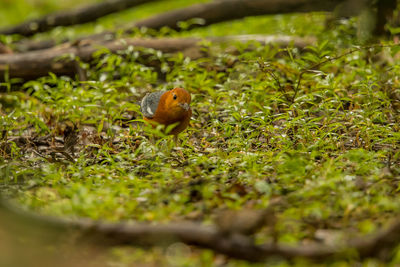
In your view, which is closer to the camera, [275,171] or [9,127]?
[275,171]

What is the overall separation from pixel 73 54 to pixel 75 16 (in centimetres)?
272

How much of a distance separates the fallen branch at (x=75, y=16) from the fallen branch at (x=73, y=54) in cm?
220

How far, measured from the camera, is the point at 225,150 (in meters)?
4.21

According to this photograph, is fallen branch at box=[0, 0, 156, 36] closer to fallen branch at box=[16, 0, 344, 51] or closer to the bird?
fallen branch at box=[16, 0, 344, 51]

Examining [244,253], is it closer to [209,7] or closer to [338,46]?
[338,46]

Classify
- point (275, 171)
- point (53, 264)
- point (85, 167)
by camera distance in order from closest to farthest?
point (53, 264) < point (275, 171) < point (85, 167)

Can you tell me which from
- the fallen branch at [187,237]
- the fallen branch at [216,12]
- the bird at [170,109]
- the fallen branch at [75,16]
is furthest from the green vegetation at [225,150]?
the fallen branch at [75,16]

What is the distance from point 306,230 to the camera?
283cm

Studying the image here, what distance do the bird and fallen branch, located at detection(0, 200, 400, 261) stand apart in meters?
1.34

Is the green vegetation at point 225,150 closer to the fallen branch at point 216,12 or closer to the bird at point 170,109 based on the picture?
the bird at point 170,109

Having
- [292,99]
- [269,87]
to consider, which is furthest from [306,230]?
[269,87]

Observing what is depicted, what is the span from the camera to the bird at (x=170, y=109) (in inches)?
155

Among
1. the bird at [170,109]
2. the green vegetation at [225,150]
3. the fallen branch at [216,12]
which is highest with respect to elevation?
the fallen branch at [216,12]

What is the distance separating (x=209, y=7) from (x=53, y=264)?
19.1ft
